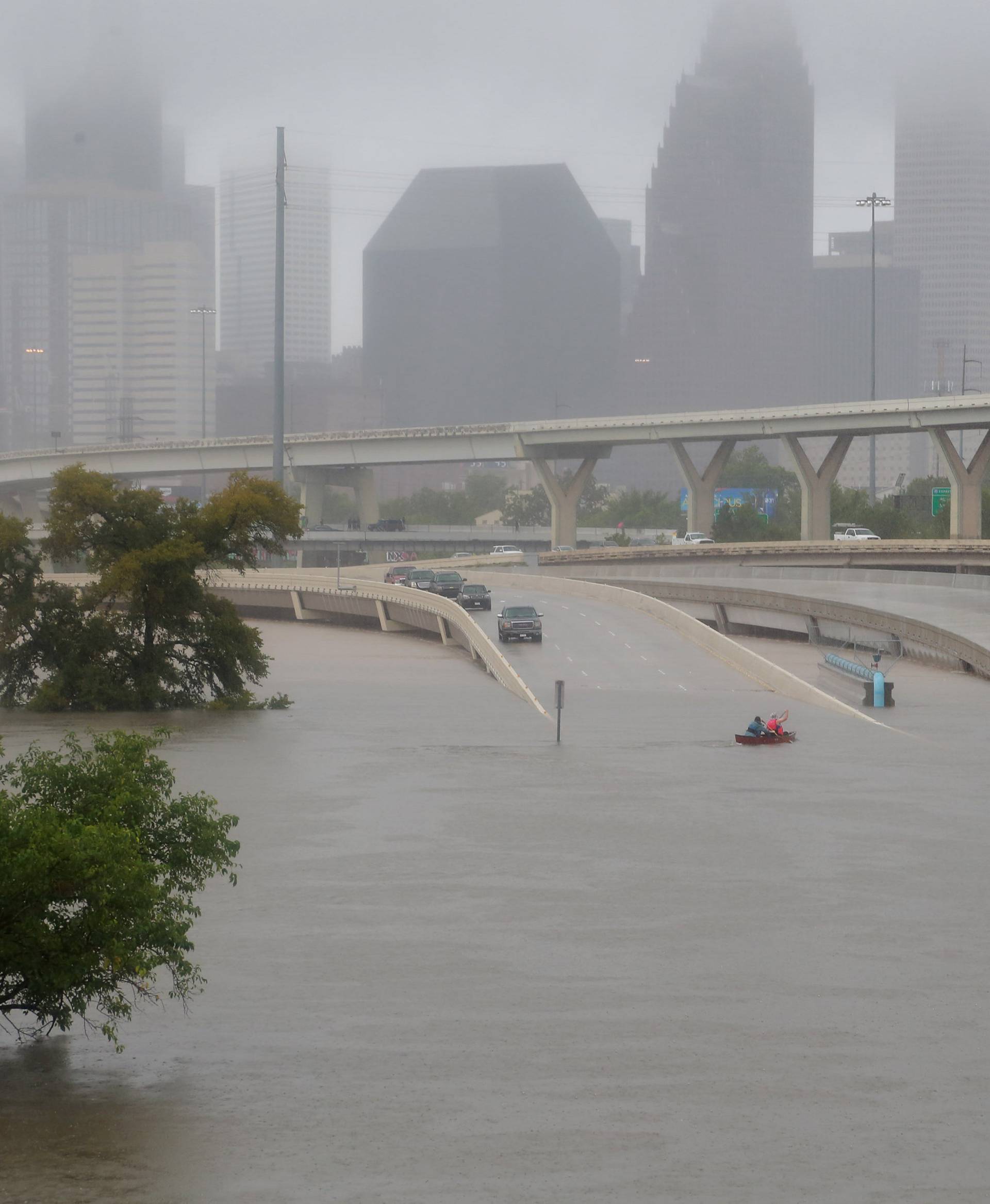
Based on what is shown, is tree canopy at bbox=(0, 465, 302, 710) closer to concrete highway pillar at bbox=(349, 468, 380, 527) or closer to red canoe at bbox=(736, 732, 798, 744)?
red canoe at bbox=(736, 732, 798, 744)

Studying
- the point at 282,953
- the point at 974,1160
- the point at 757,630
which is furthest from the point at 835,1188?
the point at 757,630

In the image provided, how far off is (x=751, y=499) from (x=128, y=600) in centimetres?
12172

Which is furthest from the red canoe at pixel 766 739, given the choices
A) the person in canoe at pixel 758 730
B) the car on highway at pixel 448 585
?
the car on highway at pixel 448 585

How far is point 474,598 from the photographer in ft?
273

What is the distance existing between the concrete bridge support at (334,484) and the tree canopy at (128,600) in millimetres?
77909

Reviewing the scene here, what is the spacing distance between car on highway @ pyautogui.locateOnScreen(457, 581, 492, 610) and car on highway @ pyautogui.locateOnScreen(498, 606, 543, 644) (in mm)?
12211

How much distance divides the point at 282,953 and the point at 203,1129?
7646 millimetres

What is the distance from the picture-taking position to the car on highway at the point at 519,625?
7019cm

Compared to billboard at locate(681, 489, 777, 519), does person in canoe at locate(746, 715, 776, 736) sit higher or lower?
lower

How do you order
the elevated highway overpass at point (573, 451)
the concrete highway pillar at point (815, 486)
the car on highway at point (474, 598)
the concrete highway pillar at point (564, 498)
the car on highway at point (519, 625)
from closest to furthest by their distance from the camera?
the car on highway at point (519, 625) → the car on highway at point (474, 598) → the elevated highway overpass at point (573, 451) → the concrete highway pillar at point (815, 486) → the concrete highway pillar at point (564, 498)

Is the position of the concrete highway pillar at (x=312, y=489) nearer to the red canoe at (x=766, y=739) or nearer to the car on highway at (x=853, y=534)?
the car on highway at (x=853, y=534)

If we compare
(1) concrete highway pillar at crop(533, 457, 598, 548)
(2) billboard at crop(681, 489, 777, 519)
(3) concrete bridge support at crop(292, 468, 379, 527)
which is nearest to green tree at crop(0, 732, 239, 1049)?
(1) concrete highway pillar at crop(533, 457, 598, 548)

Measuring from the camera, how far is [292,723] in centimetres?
5412

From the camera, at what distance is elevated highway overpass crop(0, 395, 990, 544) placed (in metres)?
108
